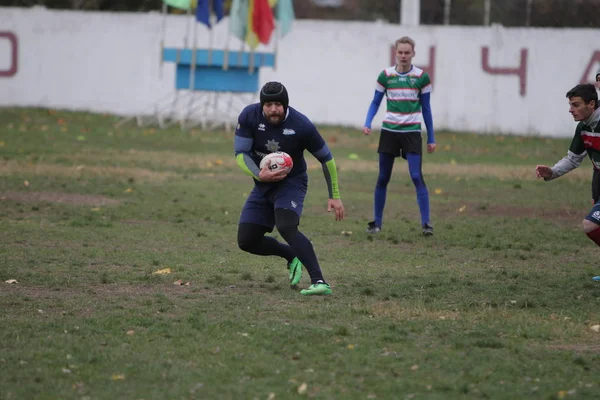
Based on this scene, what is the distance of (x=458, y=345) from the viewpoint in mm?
6668

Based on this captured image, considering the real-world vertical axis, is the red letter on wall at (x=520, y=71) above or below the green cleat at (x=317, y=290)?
above

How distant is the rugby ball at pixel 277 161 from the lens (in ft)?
27.1

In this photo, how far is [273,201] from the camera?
28.3 ft

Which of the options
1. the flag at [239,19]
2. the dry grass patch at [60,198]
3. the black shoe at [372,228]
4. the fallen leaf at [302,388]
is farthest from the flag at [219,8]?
the fallen leaf at [302,388]

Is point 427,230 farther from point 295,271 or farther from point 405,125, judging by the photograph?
point 295,271

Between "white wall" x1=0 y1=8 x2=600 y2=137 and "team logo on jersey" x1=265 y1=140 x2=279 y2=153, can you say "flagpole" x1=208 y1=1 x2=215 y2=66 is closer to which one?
"white wall" x1=0 y1=8 x2=600 y2=137

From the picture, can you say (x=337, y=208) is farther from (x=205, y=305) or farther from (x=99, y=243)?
(x=99, y=243)

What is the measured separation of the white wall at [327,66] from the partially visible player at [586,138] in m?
17.7

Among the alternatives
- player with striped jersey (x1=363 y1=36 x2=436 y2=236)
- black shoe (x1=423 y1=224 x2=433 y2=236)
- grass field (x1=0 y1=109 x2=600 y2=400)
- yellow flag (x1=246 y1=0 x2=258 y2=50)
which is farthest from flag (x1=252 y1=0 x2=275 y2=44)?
black shoe (x1=423 y1=224 x2=433 y2=236)

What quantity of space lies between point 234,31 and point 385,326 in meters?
19.6

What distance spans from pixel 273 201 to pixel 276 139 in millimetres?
542

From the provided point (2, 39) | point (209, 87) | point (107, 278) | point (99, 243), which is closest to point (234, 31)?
point (209, 87)

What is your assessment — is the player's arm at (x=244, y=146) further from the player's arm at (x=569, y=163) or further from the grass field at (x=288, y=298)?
the player's arm at (x=569, y=163)

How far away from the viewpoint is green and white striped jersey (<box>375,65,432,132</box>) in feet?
40.1
